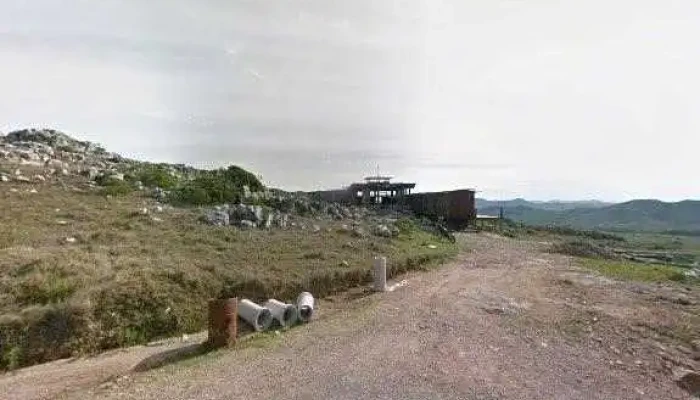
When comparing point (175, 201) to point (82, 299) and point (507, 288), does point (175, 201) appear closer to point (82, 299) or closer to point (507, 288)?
point (82, 299)

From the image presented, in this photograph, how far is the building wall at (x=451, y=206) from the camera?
118ft

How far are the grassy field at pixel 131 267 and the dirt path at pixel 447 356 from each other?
4.22ft

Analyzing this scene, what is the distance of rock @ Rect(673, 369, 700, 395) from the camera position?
875cm

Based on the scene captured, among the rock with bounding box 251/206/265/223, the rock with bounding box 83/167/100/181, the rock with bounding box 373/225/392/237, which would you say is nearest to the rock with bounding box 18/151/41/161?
the rock with bounding box 83/167/100/181

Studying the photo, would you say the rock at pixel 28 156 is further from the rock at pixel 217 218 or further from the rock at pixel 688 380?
the rock at pixel 688 380

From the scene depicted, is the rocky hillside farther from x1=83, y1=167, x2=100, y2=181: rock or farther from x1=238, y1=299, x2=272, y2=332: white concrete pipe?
x1=238, y1=299, x2=272, y2=332: white concrete pipe

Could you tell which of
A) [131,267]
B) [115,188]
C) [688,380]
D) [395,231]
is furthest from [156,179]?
[688,380]

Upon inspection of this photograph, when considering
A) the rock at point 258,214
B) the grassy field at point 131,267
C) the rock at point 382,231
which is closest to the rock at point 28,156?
the grassy field at point 131,267

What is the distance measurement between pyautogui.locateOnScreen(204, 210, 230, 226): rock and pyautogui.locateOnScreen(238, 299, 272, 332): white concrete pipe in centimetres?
831

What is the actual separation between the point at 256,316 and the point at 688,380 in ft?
27.7

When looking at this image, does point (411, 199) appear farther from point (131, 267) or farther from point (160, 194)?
point (131, 267)

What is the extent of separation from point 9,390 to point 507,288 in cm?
1239

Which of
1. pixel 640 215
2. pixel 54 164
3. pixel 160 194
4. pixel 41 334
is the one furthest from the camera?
pixel 640 215

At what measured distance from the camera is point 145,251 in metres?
14.3
